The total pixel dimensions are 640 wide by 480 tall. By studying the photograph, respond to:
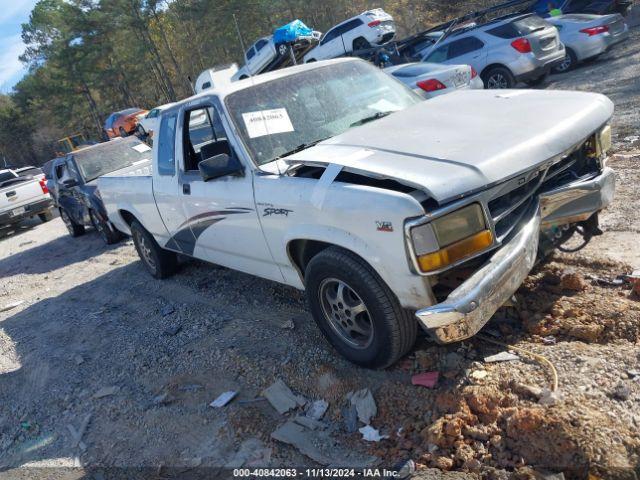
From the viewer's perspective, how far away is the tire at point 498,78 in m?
12.0

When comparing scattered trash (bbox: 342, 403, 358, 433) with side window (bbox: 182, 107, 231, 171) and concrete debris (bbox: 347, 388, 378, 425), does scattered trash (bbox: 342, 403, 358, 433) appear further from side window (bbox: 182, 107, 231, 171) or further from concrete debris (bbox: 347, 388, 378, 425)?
side window (bbox: 182, 107, 231, 171)

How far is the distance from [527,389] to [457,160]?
1.29m

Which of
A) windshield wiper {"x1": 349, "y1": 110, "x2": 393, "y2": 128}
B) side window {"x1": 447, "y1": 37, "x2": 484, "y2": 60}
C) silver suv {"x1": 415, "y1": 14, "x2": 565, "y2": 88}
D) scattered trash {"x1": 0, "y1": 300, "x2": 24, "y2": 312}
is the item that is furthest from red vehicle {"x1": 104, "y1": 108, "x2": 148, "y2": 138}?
windshield wiper {"x1": 349, "y1": 110, "x2": 393, "y2": 128}

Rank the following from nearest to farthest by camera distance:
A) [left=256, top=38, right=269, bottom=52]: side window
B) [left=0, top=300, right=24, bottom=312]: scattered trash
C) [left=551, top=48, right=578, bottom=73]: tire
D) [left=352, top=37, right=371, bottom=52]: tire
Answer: [left=0, top=300, right=24, bottom=312]: scattered trash < [left=551, top=48, right=578, bottom=73]: tire < [left=256, top=38, right=269, bottom=52]: side window < [left=352, top=37, right=371, bottom=52]: tire

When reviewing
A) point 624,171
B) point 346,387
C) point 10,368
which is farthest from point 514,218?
point 10,368

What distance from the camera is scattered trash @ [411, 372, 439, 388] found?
3145 millimetres

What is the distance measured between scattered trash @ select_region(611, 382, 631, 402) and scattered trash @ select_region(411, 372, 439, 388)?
3.08 feet

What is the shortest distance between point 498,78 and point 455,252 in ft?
34.9

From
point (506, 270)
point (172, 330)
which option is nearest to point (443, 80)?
point (172, 330)

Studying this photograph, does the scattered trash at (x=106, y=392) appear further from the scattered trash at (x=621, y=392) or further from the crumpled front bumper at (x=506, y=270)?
the scattered trash at (x=621, y=392)

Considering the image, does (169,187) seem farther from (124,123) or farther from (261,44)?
(124,123)

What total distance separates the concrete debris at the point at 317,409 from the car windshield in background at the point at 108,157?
307 inches

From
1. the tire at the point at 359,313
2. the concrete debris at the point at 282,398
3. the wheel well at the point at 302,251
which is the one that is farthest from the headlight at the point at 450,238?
the concrete debris at the point at 282,398

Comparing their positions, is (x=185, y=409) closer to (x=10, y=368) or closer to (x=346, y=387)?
(x=346, y=387)
